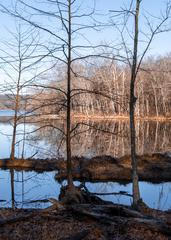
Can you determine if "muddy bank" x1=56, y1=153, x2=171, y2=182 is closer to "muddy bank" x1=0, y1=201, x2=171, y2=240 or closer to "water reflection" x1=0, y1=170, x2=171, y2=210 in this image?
"water reflection" x1=0, y1=170, x2=171, y2=210

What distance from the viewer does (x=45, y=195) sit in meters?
14.2

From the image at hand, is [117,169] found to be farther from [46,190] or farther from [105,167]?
[46,190]

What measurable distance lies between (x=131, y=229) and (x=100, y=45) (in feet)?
15.3

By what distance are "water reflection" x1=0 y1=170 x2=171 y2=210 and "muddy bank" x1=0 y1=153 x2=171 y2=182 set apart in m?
1.08

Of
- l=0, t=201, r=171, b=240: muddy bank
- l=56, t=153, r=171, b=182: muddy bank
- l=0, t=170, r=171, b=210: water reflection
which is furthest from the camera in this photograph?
l=56, t=153, r=171, b=182: muddy bank

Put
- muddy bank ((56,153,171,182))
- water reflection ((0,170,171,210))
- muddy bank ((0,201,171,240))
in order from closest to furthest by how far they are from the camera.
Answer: muddy bank ((0,201,171,240)) < water reflection ((0,170,171,210)) < muddy bank ((56,153,171,182))

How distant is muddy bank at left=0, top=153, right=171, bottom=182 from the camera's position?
18.0 meters

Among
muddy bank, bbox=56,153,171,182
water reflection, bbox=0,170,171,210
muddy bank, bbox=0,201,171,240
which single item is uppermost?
muddy bank, bbox=0,201,171,240

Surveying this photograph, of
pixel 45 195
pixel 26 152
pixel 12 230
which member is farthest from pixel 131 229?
pixel 26 152

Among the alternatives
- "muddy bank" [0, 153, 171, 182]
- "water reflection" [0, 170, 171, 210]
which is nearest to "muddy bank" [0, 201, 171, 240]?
"water reflection" [0, 170, 171, 210]

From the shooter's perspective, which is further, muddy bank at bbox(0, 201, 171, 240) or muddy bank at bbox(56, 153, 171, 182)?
muddy bank at bbox(56, 153, 171, 182)

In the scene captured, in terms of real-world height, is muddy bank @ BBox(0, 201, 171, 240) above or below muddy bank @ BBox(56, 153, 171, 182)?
above

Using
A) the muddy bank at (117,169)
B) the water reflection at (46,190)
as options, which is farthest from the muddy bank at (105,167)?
the water reflection at (46,190)

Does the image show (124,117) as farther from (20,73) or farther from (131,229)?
(131,229)
